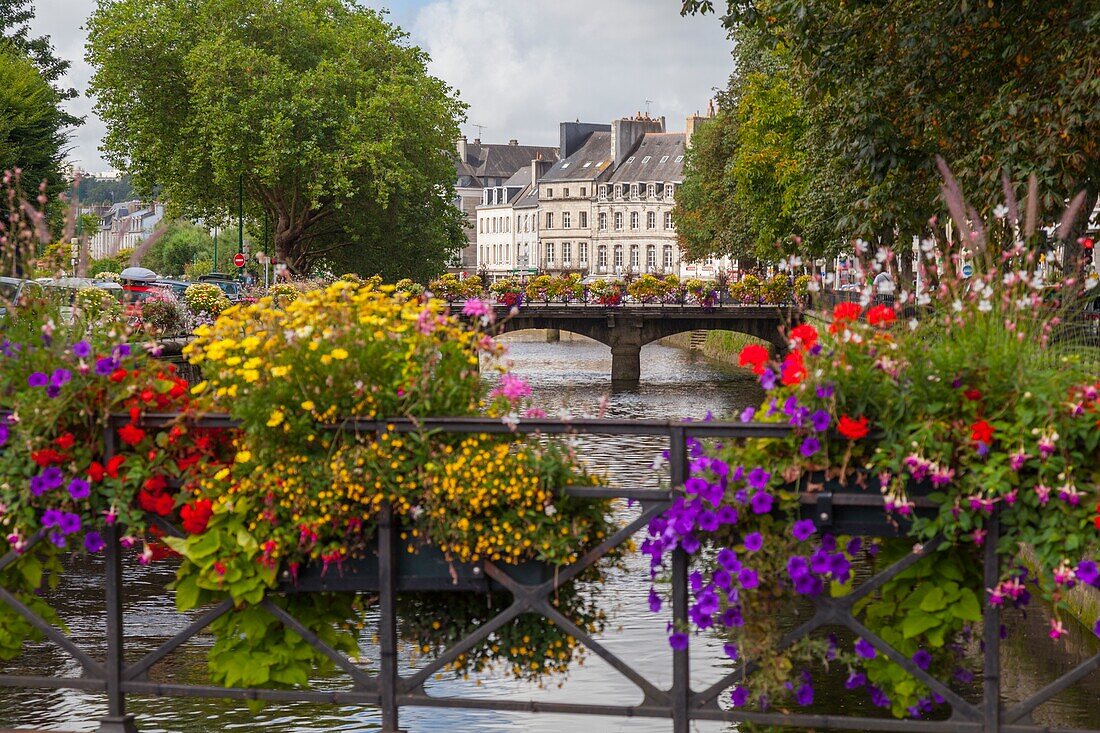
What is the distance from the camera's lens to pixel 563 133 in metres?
131

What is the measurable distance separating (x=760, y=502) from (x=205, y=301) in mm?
31463

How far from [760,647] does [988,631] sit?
73 centimetres

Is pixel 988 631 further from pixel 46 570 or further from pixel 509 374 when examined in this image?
pixel 46 570

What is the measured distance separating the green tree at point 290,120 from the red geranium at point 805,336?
45.1m

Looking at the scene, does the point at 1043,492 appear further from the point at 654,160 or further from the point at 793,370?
the point at 654,160

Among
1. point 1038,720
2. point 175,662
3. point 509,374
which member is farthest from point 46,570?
point 1038,720

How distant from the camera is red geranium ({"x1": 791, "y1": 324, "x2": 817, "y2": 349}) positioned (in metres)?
4.96

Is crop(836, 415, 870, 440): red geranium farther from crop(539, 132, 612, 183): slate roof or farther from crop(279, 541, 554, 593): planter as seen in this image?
crop(539, 132, 612, 183): slate roof

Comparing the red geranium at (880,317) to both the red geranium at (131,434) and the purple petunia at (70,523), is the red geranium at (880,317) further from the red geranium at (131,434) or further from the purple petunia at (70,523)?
the purple petunia at (70,523)

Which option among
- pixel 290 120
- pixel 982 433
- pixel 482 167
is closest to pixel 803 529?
pixel 982 433

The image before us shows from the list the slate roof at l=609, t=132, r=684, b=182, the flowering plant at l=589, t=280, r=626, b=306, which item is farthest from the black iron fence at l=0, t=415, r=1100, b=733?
the slate roof at l=609, t=132, r=684, b=182

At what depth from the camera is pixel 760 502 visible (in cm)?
484

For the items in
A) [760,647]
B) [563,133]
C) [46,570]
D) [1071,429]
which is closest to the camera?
[1071,429]

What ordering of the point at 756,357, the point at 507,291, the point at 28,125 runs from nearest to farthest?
the point at 756,357 → the point at 28,125 → the point at 507,291
